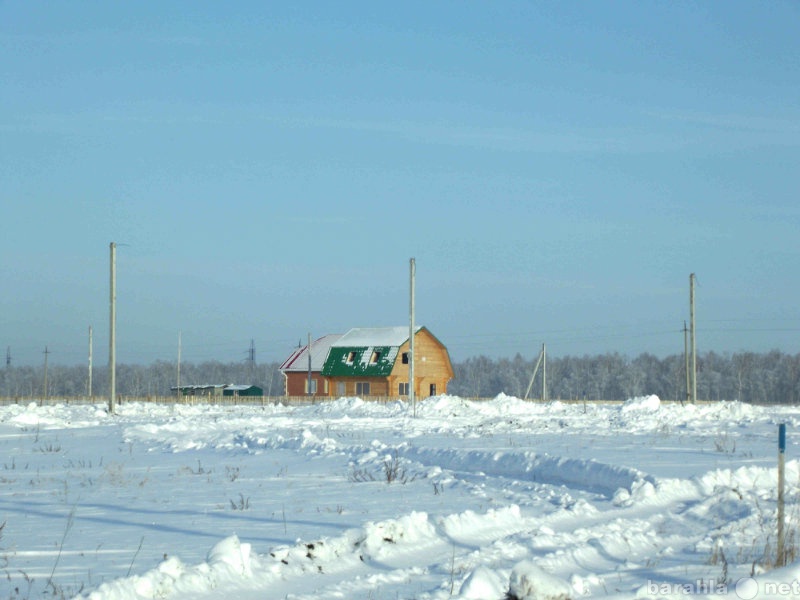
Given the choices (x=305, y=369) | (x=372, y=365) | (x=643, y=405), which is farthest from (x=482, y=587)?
(x=305, y=369)

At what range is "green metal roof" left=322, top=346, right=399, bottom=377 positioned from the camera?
68.2m

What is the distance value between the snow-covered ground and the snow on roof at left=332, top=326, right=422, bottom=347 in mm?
46358

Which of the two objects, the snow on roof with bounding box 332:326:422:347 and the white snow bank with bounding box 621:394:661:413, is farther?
the snow on roof with bounding box 332:326:422:347

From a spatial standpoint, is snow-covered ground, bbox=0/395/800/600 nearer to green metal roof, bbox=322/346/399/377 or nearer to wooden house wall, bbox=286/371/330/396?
green metal roof, bbox=322/346/399/377

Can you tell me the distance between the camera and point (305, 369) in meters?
72.8

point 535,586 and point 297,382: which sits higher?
point 535,586

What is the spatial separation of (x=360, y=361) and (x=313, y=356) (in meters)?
5.16

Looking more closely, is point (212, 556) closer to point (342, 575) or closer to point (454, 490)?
point (342, 575)

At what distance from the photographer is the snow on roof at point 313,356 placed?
7256cm

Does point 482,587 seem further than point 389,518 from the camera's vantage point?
No

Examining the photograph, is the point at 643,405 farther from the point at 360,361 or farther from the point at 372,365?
the point at 360,361

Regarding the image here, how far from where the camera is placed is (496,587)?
6.43m

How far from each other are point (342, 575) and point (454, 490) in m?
5.90

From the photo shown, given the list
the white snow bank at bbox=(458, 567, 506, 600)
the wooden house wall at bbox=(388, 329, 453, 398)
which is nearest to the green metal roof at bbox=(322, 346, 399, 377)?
the wooden house wall at bbox=(388, 329, 453, 398)
